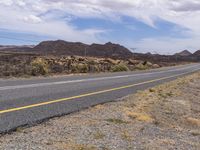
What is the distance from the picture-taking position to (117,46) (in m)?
199

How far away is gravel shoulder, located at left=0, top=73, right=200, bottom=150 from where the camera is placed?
6.99 m

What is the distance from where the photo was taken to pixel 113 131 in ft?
27.2

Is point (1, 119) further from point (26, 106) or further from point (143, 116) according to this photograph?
point (143, 116)

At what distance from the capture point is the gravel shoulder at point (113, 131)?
699cm

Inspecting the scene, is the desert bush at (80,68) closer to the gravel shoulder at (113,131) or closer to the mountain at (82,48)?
the gravel shoulder at (113,131)

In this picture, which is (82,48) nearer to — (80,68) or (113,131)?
(80,68)

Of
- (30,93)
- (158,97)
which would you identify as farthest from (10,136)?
(158,97)

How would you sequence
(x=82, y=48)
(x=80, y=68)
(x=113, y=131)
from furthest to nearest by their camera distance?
1. (x=82, y=48)
2. (x=80, y=68)
3. (x=113, y=131)

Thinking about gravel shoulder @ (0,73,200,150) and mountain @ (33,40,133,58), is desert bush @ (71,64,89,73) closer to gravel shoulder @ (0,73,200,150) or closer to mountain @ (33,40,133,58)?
gravel shoulder @ (0,73,200,150)

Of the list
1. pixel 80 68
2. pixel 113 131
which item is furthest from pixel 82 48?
pixel 113 131

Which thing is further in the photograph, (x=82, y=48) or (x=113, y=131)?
(x=82, y=48)

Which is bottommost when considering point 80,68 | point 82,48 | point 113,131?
point 82,48

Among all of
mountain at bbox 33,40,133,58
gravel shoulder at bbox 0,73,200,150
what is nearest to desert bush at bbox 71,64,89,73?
gravel shoulder at bbox 0,73,200,150

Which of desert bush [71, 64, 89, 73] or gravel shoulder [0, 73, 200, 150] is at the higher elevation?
gravel shoulder [0, 73, 200, 150]
